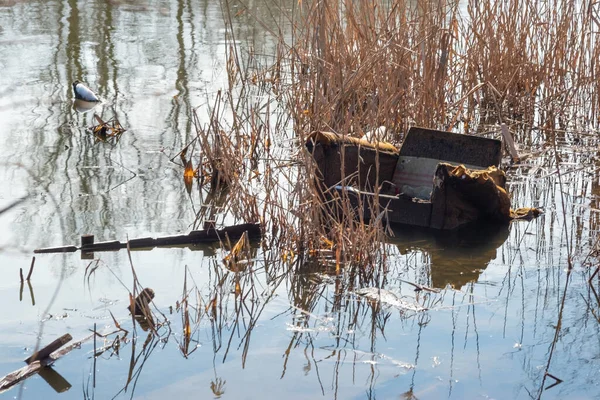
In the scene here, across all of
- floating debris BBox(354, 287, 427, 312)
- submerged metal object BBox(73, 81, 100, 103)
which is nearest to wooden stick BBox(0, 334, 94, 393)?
floating debris BBox(354, 287, 427, 312)

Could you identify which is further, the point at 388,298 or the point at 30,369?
the point at 388,298

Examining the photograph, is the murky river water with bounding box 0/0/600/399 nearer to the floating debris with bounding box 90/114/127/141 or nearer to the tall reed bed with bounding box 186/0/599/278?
the floating debris with bounding box 90/114/127/141

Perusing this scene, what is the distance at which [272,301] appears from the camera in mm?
3398

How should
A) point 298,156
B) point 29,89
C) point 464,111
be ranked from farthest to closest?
point 29,89 → point 464,111 → point 298,156

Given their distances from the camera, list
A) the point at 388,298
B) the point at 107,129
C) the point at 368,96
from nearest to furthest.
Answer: the point at 388,298 < the point at 368,96 < the point at 107,129

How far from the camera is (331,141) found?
13.8 ft

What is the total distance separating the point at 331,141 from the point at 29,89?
3.76 meters

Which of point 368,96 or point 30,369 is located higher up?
point 368,96

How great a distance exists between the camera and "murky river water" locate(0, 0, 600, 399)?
2.76 meters

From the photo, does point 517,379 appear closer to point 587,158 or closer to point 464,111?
point 587,158

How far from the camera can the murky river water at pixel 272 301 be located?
2.76 metres

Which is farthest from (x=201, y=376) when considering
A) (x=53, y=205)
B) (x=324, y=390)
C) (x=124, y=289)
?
(x=53, y=205)

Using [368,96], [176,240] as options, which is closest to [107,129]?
Result: [368,96]

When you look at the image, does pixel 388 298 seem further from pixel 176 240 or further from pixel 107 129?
pixel 107 129
